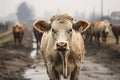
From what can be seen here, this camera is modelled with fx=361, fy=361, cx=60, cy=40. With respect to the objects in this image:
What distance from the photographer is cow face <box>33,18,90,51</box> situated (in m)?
6.69

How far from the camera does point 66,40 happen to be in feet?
22.8

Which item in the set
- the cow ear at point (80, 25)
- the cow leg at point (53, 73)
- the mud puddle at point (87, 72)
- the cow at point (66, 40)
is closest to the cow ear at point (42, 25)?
the cow at point (66, 40)

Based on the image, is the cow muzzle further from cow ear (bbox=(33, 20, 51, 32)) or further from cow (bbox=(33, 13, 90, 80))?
cow ear (bbox=(33, 20, 51, 32))

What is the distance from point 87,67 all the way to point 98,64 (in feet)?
4.25

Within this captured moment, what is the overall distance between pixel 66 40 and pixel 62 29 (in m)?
0.26

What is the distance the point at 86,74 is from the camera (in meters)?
13.7

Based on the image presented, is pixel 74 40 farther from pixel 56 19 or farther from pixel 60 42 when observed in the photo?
pixel 60 42

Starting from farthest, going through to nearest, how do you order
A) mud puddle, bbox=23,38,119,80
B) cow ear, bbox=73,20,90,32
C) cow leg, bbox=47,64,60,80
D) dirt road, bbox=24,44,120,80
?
dirt road, bbox=24,44,120,80
mud puddle, bbox=23,38,119,80
cow leg, bbox=47,64,60,80
cow ear, bbox=73,20,90,32

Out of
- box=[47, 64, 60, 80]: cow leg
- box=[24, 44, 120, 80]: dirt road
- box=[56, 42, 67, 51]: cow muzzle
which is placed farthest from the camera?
box=[24, 44, 120, 80]: dirt road

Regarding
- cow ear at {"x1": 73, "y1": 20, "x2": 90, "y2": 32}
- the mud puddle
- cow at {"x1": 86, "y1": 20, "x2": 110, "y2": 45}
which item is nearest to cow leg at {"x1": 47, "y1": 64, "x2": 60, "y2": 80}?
cow ear at {"x1": 73, "y1": 20, "x2": 90, "y2": 32}

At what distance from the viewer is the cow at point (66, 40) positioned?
282 inches

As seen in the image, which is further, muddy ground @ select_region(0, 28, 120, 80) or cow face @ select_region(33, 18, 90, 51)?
muddy ground @ select_region(0, 28, 120, 80)

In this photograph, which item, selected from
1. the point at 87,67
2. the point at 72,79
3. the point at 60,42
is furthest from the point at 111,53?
the point at 60,42

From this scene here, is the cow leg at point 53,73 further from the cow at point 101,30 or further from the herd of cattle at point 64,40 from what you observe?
the cow at point 101,30
